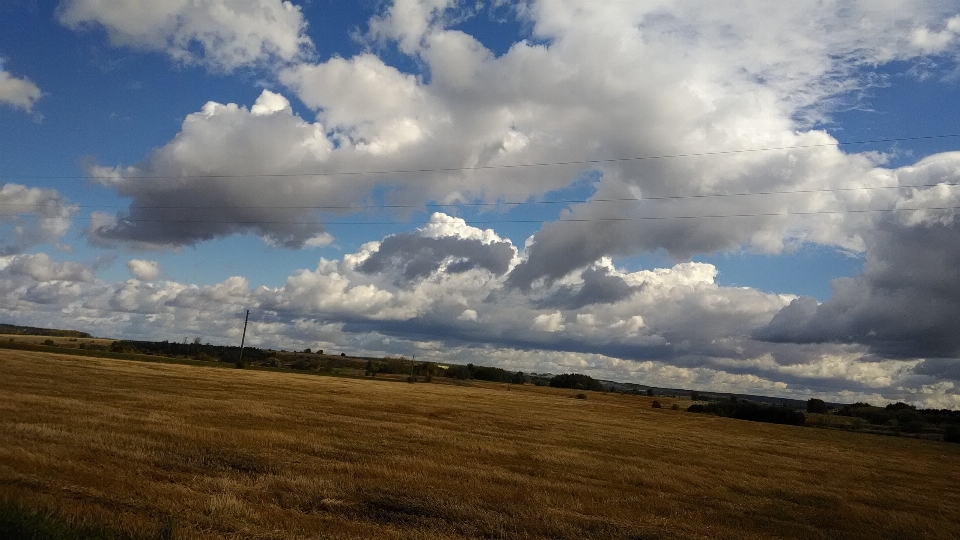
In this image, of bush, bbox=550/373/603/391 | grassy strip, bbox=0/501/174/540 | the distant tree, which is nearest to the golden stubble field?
grassy strip, bbox=0/501/174/540

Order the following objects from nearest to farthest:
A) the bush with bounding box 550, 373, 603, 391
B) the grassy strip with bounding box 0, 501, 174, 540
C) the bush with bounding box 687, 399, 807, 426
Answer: the grassy strip with bounding box 0, 501, 174, 540
the bush with bounding box 687, 399, 807, 426
the bush with bounding box 550, 373, 603, 391

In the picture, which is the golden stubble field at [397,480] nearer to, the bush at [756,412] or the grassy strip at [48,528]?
the grassy strip at [48,528]

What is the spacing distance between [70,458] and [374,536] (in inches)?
383

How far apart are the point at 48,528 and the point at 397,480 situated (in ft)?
32.7

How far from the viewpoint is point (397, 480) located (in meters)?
18.9

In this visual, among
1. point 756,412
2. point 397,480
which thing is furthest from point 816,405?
point 397,480

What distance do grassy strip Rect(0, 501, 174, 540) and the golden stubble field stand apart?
0.46 m

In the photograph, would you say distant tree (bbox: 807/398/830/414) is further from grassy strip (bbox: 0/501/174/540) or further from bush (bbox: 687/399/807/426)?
grassy strip (bbox: 0/501/174/540)

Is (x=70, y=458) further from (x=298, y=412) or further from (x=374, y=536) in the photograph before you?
(x=298, y=412)

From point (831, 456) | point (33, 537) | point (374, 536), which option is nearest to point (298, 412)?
point (374, 536)

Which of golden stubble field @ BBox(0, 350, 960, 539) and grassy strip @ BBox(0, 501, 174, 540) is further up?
grassy strip @ BBox(0, 501, 174, 540)

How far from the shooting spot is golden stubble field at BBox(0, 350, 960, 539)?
1409 cm

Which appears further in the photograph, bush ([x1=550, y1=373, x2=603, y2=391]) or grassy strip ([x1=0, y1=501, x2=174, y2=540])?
bush ([x1=550, y1=373, x2=603, y2=391])

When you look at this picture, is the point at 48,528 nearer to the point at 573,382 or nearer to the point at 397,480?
the point at 397,480
